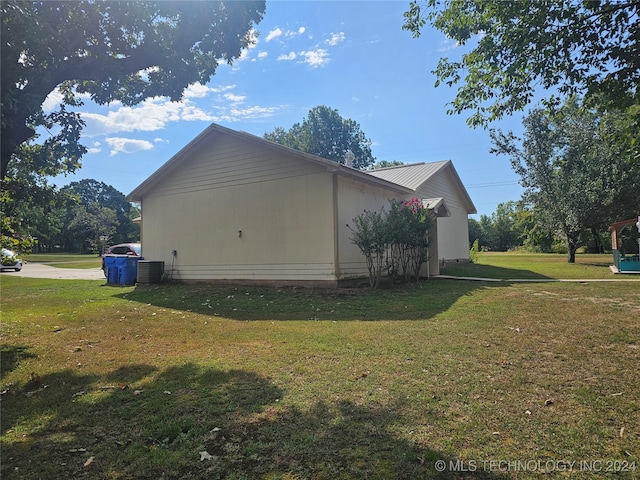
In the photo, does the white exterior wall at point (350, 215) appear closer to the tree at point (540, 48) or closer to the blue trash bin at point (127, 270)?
the tree at point (540, 48)

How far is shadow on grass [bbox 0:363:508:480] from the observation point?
2383 mm

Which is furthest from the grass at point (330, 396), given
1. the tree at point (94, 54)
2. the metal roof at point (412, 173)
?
the metal roof at point (412, 173)

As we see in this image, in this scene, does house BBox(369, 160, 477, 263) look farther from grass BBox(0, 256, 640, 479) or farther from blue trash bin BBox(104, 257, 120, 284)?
blue trash bin BBox(104, 257, 120, 284)

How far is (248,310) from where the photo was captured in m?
8.37

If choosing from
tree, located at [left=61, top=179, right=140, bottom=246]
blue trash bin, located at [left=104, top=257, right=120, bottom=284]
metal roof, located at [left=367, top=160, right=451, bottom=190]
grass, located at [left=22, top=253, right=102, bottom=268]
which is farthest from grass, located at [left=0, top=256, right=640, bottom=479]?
tree, located at [left=61, top=179, right=140, bottom=246]

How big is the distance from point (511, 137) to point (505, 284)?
1356cm

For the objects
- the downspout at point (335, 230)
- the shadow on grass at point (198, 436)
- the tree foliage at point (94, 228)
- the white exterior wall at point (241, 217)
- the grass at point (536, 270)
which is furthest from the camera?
the tree foliage at point (94, 228)

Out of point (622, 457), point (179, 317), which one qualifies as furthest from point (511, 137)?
point (622, 457)

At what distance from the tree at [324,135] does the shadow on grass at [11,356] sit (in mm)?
42886

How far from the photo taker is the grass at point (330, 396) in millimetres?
2443

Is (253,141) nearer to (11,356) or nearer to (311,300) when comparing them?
(311,300)

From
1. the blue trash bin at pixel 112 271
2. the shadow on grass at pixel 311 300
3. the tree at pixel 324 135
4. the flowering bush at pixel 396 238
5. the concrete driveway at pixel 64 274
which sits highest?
the tree at pixel 324 135

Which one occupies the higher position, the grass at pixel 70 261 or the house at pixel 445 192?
the house at pixel 445 192

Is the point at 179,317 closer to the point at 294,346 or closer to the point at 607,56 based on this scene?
the point at 294,346
